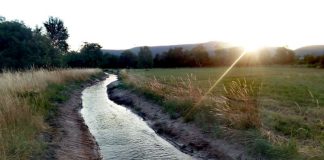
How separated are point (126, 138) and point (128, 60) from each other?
11600 centimetres

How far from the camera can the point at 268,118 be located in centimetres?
1230

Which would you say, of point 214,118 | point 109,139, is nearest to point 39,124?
point 109,139

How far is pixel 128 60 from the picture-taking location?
127 metres

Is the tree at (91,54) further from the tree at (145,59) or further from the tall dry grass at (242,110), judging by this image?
the tall dry grass at (242,110)

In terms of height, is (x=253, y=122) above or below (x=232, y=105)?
below

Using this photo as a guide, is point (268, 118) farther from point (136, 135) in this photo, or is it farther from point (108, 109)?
point (108, 109)

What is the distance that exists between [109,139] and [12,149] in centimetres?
498

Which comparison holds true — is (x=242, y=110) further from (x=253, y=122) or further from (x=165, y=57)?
(x=165, y=57)

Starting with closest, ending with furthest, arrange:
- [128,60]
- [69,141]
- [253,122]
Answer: [253,122]
[69,141]
[128,60]

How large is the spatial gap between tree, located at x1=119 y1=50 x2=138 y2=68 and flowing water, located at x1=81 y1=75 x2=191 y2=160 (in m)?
109

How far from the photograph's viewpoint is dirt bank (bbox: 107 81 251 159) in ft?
32.1

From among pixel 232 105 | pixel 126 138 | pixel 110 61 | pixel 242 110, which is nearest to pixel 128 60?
pixel 110 61

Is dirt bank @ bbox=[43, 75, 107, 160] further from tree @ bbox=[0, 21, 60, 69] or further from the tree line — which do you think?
the tree line

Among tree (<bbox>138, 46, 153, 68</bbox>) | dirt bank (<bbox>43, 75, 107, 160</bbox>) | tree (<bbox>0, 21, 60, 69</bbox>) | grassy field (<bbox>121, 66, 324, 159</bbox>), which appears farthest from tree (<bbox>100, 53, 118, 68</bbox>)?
dirt bank (<bbox>43, 75, 107, 160</bbox>)
